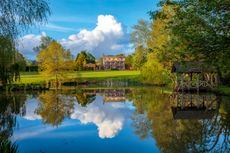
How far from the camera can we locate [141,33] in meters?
58.7

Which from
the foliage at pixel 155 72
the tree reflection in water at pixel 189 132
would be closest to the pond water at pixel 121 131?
the tree reflection in water at pixel 189 132

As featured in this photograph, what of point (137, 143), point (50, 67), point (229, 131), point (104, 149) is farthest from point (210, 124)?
point (50, 67)

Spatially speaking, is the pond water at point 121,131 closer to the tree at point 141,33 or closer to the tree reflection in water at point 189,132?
the tree reflection in water at point 189,132

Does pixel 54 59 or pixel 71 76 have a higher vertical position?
pixel 54 59

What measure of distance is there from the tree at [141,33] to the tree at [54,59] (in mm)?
11667

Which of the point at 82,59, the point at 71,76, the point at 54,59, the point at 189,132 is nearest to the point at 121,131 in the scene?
the point at 189,132

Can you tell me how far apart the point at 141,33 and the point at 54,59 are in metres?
15.1

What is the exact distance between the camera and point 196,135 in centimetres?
1404

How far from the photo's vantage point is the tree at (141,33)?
58.2 meters

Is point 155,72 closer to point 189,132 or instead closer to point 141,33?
point 141,33

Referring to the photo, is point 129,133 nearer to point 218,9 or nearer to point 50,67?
point 218,9

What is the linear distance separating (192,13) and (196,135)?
5.06 m

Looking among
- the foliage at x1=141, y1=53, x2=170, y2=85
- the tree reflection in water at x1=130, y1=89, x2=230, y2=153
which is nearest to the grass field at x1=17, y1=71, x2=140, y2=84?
the foliage at x1=141, y1=53, x2=170, y2=85

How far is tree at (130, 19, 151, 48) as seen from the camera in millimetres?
58250
